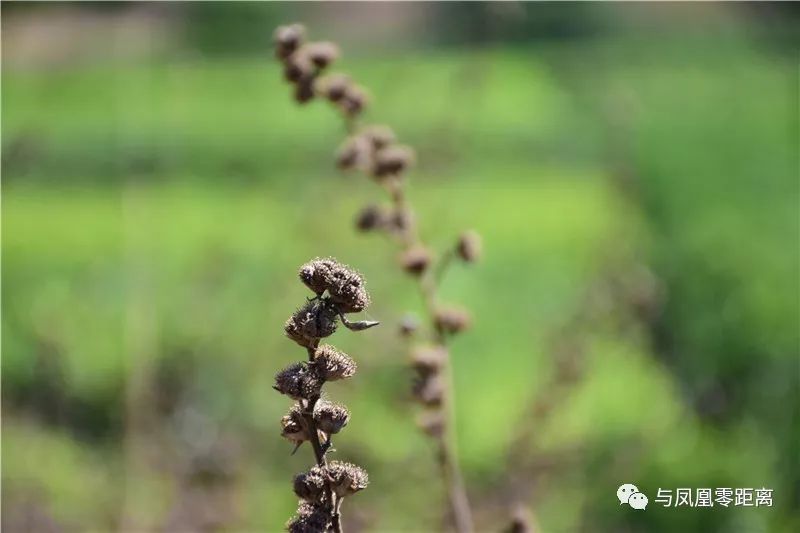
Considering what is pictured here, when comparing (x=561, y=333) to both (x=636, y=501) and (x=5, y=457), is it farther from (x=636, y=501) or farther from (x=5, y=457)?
(x=5, y=457)

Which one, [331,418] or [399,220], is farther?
[399,220]

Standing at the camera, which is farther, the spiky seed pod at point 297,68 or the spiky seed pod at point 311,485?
the spiky seed pod at point 297,68

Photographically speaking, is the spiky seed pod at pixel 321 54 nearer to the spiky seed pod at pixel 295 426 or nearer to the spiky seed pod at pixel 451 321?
the spiky seed pod at pixel 451 321

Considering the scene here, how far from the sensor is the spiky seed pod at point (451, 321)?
0.75 meters

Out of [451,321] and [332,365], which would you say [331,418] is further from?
[451,321]

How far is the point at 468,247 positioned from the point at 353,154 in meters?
0.11

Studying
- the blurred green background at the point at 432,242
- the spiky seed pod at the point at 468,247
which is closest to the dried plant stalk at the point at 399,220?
the spiky seed pod at the point at 468,247

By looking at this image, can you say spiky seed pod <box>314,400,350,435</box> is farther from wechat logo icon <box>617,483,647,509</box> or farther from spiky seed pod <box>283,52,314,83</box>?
wechat logo icon <box>617,483,647,509</box>

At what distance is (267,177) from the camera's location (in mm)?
3662

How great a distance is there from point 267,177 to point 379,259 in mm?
1395

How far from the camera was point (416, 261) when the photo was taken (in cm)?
76

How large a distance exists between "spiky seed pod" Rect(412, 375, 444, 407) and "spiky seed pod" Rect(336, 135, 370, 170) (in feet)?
0.53

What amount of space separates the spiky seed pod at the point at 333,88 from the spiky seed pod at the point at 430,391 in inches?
8.3

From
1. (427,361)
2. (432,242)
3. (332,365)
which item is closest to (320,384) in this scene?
(332,365)
